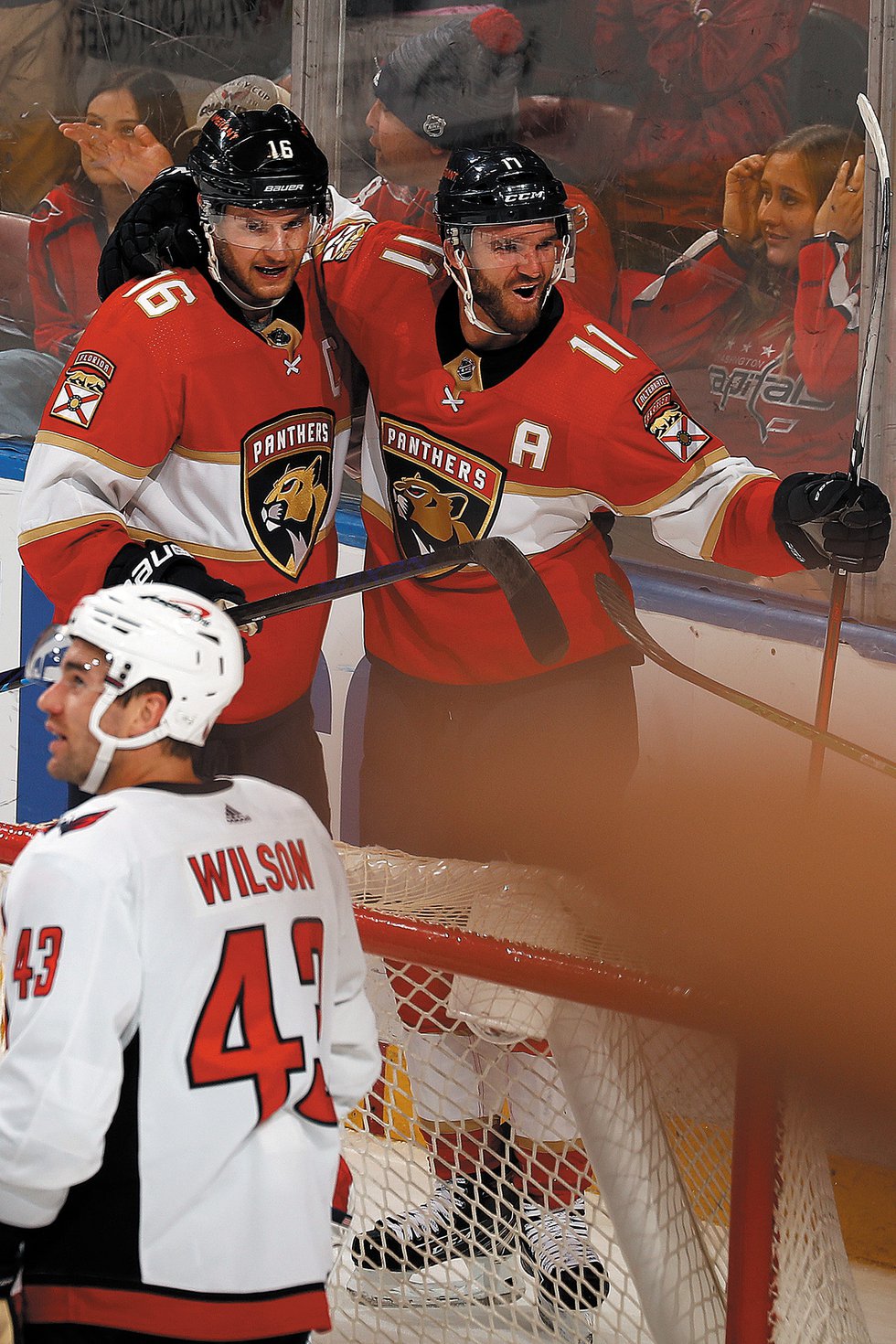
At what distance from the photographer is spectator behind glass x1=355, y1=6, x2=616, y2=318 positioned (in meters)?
1.92

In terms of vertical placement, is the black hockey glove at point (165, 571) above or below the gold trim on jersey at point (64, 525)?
above

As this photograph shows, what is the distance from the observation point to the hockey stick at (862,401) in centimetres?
154

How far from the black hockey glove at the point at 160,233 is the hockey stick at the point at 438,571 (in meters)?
0.47

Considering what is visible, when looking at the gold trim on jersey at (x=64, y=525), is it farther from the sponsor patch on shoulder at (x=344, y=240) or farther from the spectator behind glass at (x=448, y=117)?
the spectator behind glass at (x=448, y=117)

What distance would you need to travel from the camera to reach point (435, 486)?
1.81 m

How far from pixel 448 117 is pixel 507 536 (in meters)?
0.60

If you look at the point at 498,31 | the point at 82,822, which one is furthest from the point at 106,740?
the point at 498,31

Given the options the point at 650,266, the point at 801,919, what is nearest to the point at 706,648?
the point at 650,266

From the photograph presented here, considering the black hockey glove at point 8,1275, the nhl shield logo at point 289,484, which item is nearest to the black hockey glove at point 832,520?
the nhl shield logo at point 289,484

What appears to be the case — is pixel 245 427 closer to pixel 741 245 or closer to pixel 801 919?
pixel 741 245

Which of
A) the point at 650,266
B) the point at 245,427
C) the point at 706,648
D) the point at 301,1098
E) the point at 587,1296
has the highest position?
the point at 650,266

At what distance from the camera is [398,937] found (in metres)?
1.30

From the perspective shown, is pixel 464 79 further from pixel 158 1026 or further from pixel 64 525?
pixel 158 1026

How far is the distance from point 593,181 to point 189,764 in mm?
1181
